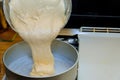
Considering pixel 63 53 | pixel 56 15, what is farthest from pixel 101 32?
pixel 56 15

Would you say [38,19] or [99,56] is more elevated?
[38,19]

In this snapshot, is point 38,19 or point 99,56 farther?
point 99,56

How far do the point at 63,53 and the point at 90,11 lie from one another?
0.80ft

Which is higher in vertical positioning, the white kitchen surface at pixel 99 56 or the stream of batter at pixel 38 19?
the stream of batter at pixel 38 19

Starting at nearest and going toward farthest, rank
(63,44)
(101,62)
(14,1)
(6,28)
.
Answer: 1. (14,1)
2. (63,44)
3. (101,62)
4. (6,28)

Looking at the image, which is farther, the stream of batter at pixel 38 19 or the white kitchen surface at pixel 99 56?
the white kitchen surface at pixel 99 56

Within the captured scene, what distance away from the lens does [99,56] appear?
739 millimetres

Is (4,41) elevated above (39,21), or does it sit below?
below

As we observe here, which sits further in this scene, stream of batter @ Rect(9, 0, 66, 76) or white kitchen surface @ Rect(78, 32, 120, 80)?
white kitchen surface @ Rect(78, 32, 120, 80)

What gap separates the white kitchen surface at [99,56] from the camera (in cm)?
69

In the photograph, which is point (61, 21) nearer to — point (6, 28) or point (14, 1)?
point (14, 1)

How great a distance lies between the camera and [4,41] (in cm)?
80

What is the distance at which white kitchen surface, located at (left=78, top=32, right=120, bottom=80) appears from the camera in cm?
69

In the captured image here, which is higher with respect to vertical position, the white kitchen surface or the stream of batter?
the stream of batter
